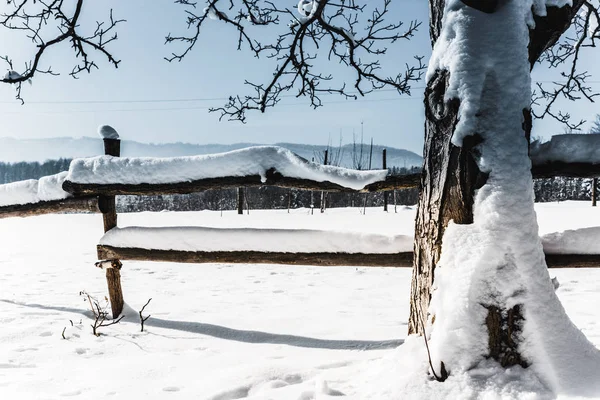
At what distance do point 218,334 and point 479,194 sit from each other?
7.84 feet

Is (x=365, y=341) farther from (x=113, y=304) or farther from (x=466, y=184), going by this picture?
(x=113, y=304)

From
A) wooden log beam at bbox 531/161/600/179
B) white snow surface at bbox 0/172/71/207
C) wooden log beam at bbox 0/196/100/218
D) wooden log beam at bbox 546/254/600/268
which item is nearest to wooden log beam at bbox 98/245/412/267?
wooden log beam at bbox 0/196/100/218

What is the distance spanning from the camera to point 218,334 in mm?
3451

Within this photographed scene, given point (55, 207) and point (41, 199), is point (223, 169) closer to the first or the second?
point (55, 207)

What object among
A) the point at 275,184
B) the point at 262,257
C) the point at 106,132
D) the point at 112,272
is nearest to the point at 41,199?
the point at 106,132

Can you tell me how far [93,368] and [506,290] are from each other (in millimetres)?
2494

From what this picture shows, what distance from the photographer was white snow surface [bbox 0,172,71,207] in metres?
4.01

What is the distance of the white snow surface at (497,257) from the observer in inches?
74.4

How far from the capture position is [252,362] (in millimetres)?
2777

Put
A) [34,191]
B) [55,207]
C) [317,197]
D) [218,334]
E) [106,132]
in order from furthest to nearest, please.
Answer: [317,197] < [34,191] < [55,207] < [106,132] < [218,334]

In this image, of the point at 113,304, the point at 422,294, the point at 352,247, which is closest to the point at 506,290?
the point at 422,294

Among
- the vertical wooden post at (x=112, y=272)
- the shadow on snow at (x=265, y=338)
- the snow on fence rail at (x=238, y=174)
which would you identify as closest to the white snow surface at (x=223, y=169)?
the snow on fence rail at (x=238, y=174)

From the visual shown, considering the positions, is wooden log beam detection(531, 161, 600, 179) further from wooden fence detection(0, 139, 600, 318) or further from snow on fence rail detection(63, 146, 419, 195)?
snow on fence rail detection(63, 146, 419, 195)

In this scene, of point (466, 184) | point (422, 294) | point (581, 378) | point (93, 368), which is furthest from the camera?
point (93, 368)
